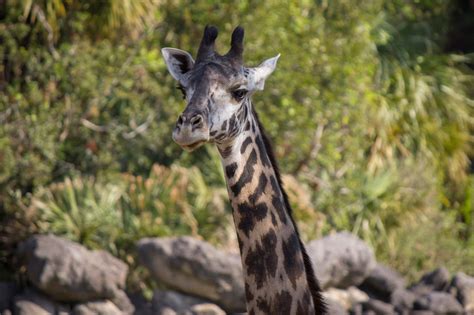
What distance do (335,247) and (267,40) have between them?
3.24 metres

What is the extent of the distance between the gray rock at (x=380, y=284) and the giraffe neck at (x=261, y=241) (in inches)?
310

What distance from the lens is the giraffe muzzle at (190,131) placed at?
15.2ft

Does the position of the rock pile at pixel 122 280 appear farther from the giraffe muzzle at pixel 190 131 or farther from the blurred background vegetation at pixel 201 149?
the giraffe muzzle at pixel 190 131

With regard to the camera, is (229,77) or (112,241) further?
(112,241)

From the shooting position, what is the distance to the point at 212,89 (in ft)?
16.3

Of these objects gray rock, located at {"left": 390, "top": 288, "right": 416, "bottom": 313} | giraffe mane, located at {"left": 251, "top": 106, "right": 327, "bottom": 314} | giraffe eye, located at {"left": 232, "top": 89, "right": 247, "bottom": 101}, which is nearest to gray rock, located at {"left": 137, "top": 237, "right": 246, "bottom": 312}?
gray rock, located at {"left": 390, "top": 288, "right": 416, "bottom": 313}

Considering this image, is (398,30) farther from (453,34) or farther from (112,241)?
(112,241)

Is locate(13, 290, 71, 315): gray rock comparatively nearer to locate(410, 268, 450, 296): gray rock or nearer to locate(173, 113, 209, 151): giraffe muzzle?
locate(410, 268, 450, 296): gray rock

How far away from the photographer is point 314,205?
14820 mm

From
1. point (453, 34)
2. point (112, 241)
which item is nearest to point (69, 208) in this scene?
point (112, 241)

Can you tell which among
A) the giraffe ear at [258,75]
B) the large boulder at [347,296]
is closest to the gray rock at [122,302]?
the large boulder at [347,296]

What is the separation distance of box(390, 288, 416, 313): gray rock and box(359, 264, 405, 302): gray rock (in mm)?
131

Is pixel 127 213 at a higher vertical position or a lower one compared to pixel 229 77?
lower

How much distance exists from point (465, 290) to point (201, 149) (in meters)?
4.26
